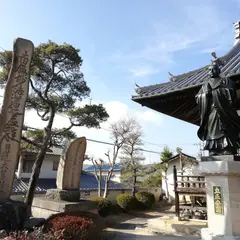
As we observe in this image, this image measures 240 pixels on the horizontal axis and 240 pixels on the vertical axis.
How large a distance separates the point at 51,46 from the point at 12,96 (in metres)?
5.74

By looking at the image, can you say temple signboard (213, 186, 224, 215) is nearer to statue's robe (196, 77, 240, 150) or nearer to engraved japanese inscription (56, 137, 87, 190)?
statue's robe (196, 77, 240, 150)

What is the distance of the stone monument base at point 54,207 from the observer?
Answer: 8.34 meters

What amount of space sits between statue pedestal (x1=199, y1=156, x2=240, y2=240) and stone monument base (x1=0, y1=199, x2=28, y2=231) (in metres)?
4.55

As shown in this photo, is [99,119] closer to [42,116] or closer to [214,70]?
[42,116]

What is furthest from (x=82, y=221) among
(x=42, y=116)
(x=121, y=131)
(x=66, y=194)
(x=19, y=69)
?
(x=121, y=131)

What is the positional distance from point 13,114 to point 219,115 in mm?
5538

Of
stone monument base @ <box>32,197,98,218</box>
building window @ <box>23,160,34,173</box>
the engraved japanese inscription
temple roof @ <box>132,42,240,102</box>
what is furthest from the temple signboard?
building window @ <box>23,160,34,173</box>

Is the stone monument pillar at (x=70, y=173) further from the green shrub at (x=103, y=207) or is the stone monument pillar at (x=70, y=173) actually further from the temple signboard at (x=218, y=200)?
the green shrub at (x=103, y=207)

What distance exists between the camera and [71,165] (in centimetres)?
1023

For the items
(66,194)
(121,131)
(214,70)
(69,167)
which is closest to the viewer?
(214,70)

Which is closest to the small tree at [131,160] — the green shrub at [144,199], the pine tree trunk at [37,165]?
the green shrub at [144,199]

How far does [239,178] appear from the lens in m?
4.74

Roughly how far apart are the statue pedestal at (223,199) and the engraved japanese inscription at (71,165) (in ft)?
20.5

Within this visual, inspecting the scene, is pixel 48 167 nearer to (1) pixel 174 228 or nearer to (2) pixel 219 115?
(1) pixel 174 228
